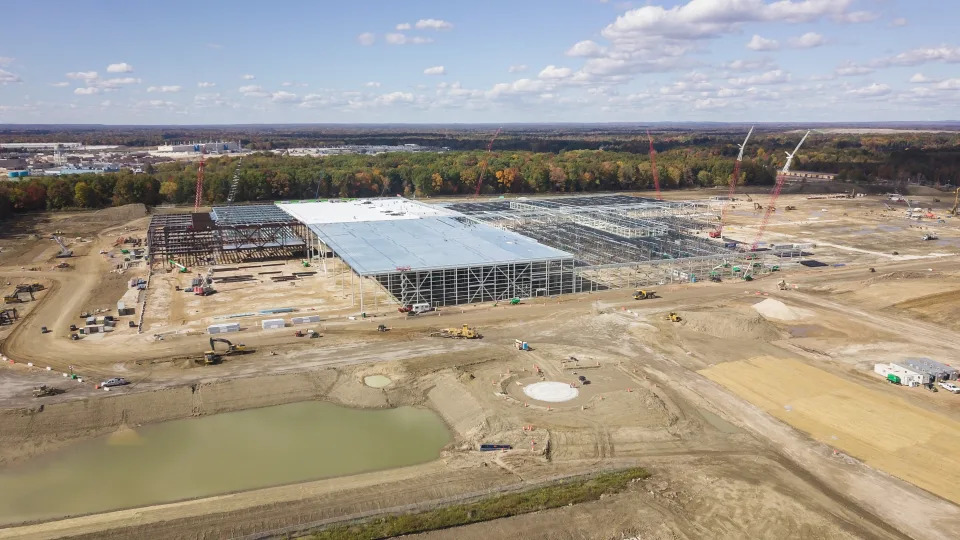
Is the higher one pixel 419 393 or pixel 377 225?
pixel 377 225

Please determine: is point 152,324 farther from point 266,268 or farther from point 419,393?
point 419,393

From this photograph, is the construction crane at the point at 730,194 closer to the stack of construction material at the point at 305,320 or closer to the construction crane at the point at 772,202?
the construction crane at the point at 772,202

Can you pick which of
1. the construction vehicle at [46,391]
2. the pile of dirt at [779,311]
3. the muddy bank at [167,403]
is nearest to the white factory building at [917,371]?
the pile of dirt at [779,311]

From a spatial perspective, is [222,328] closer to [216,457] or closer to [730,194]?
[216,457]

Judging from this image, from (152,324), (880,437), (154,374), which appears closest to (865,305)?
(880,437)

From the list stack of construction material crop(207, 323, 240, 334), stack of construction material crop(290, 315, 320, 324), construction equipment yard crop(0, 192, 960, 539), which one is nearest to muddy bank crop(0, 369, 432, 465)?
construction equipment yard crop(0, 192, 960, 539)

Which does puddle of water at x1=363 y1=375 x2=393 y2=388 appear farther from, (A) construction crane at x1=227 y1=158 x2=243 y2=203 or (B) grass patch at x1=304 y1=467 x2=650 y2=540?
(A) construction crane at x1=227 y1=158 x2=243 y2=203
